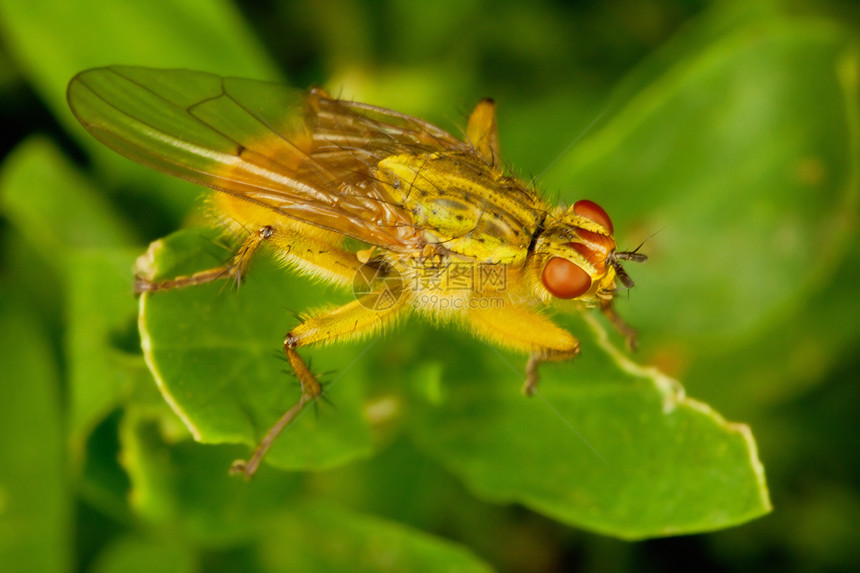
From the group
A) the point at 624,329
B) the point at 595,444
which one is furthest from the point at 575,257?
the point at 595,444

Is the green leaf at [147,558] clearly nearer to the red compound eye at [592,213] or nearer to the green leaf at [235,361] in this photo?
the green leaf at [235,361]

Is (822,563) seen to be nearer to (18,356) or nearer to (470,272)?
(470,272)

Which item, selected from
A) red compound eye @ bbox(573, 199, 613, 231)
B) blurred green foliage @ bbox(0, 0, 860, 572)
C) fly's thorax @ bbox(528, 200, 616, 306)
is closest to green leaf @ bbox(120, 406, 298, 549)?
blurred green foliage @ bbox(0, 0, 860, 572)

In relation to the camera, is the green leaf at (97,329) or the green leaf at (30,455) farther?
the green leaf at (30,455)

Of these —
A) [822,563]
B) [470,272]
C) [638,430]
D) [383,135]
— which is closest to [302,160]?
[383,135]

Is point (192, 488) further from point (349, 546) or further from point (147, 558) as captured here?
point (349, 546)

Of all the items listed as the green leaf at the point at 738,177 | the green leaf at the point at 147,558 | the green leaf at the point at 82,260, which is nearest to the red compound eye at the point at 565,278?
the green leaf at the point at 738,177
